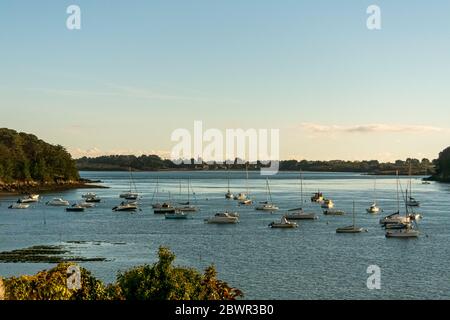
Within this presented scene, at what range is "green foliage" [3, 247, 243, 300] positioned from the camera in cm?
2903

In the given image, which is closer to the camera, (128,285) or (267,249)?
(128,285)

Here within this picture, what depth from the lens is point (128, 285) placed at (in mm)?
32062

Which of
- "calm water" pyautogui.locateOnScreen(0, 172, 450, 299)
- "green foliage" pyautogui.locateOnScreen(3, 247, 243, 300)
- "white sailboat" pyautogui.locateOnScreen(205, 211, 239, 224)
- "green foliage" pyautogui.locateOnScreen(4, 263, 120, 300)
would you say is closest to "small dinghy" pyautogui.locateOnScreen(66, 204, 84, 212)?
"calm water" pyautogui.locateOnScreen(0, 172, 450, 299)

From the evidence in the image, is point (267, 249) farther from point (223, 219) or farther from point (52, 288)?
point (52, 288)

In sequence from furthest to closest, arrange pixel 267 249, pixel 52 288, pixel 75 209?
pixel 75 209 → pixel 267 249 → pixel 52 288

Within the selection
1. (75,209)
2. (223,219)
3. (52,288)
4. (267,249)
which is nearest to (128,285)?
(52,288)

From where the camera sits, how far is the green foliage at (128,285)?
95.2 ft

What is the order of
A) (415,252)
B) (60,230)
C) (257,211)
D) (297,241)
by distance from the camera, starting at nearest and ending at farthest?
(415,252), (297,241), (60,230), (257,211)

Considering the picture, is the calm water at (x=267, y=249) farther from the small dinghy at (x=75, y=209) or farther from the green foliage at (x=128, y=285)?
the green foliage at (x=128, y=285)

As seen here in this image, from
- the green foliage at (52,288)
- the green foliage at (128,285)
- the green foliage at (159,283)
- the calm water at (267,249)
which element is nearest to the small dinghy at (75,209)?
the calm water at (267,249)

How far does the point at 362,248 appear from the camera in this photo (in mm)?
88688
